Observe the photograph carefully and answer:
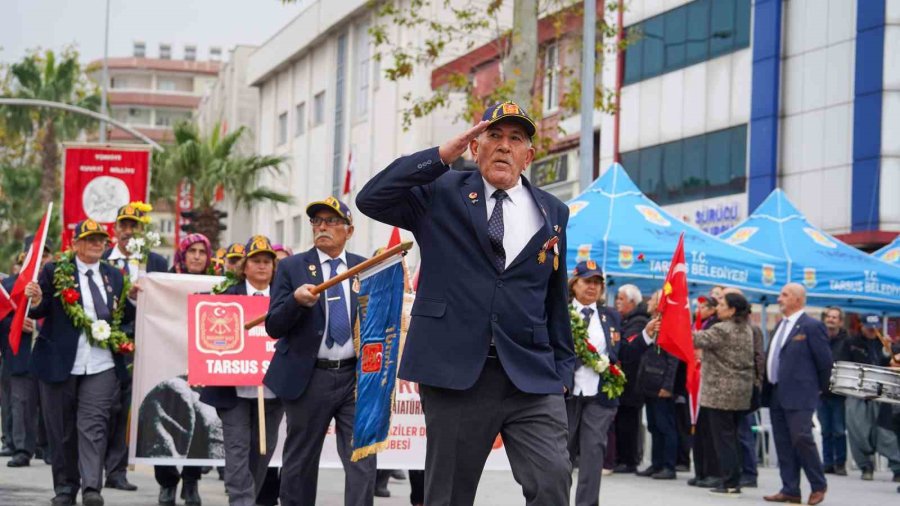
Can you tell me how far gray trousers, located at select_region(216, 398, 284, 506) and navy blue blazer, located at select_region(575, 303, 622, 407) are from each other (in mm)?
2586

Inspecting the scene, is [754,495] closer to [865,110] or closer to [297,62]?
[865,110]

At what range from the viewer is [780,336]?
49.7 ft

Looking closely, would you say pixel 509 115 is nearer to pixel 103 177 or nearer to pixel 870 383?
pixel 870 383

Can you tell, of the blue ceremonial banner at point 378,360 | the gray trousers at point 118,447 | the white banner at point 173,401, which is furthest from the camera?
the gray trousers at point 118,447

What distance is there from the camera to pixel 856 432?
19172mm

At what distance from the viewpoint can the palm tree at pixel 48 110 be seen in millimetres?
52719

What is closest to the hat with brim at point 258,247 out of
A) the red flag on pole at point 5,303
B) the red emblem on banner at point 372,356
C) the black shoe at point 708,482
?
→ the red flag on pole at point 5,303

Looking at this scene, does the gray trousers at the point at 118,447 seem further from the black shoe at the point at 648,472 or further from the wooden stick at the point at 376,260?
the black shoe at the point at 648,472

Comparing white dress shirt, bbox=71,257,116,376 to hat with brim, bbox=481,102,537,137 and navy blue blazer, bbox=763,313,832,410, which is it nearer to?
hat with brim, bbox=481,102,537,137

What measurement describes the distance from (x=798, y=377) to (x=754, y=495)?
5.66ft

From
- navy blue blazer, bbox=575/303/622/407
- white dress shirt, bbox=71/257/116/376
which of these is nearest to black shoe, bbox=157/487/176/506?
white dress shirt, bbox=71/257/116/376

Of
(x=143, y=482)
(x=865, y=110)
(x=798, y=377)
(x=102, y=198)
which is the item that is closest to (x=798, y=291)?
(x=798, y=377)

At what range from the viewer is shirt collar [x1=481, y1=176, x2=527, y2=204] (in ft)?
21.4

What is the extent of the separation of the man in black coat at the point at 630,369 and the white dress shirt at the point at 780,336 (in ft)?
6.90
